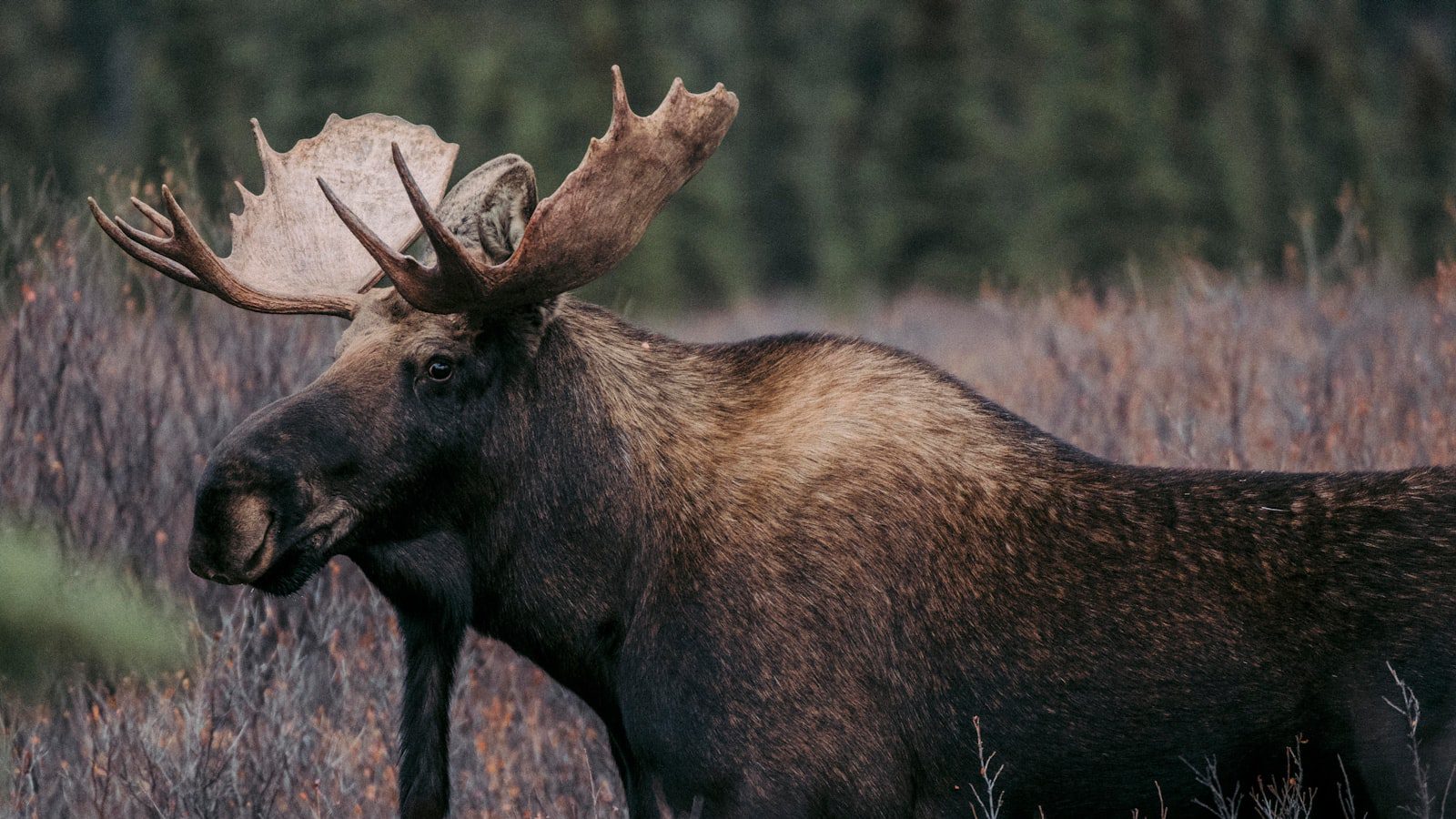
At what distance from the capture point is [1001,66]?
43.0 metres

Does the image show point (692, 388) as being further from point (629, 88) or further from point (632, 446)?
point (629, 88)

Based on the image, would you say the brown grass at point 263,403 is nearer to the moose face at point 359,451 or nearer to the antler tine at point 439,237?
the moose face at point 359,451

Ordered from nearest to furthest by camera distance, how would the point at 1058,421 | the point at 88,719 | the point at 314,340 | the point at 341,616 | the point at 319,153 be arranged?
the point at 319,153 < the point at 88,719 < the point at 341,616 < the point at 314,340 < the point at 1058,421

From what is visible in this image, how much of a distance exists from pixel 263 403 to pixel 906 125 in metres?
26.1

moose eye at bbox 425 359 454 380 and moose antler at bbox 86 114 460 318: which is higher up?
moose antler at bbox 86 114 460 318

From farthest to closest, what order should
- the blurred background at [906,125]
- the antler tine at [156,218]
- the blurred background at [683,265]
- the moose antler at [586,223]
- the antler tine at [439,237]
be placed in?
the blurred background at [906,125]
the blurred background at [683,265]
the antler tine at [156,218]
the moose antler at [586,223]
the antler tine at [439,237]

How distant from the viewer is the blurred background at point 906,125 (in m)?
30.4

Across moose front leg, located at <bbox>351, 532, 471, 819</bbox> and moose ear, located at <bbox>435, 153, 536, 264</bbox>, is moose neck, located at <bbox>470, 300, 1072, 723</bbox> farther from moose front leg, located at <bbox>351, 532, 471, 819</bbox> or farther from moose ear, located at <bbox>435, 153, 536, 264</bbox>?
moose ear, located at <bbox>435, 153, 536, 264</bbox>

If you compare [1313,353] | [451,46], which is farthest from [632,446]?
[451,46]

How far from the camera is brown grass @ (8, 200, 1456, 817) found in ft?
15.4

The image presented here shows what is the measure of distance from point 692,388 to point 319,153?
1.43m

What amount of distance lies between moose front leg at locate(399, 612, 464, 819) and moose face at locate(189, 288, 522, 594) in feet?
1.11

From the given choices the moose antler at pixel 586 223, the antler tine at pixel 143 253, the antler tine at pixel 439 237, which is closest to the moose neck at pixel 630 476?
the moose antler at pixel 586 223

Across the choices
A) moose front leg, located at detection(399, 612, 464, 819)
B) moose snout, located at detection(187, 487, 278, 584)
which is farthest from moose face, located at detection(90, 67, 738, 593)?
moose front leg, located at detection(399, 612, 464, 819)
